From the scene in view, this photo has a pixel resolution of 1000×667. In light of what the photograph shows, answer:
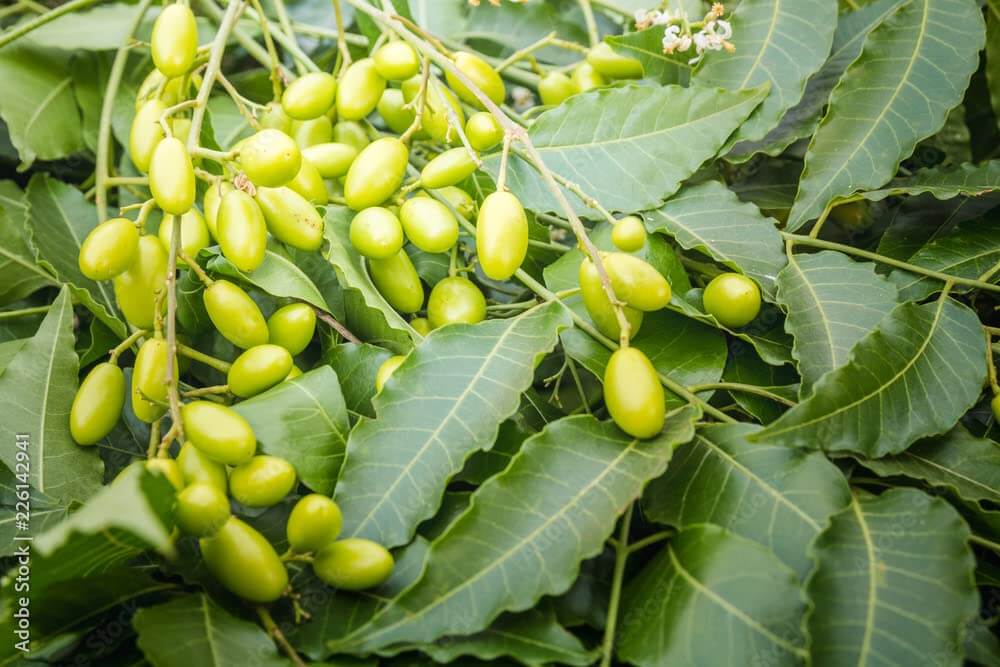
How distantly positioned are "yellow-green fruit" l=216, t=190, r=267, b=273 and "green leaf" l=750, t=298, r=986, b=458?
1.24 feet

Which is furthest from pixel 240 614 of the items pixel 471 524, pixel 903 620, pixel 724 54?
pixel 724 54

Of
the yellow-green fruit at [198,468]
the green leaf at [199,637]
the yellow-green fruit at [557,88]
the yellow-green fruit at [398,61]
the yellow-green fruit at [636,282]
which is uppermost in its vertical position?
the yellow-green fruit at [398,61]

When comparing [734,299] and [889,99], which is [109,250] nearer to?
[734,299]

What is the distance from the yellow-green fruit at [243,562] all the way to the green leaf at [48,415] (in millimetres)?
177

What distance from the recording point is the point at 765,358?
0.64 m

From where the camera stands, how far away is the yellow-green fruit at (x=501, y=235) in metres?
0.59

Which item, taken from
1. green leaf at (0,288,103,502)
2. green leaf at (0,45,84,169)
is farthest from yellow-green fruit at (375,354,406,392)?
green leaf at (0,45,84,169)

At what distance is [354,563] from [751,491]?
27 centimetres

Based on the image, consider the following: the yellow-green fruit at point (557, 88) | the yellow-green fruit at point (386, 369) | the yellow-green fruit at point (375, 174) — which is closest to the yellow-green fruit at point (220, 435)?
the yellow-green fruit at point (386, 369)

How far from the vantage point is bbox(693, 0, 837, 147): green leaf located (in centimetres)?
72

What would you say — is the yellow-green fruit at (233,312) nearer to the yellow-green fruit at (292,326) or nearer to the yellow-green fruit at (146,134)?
the yellow-green fruit at (292,326)

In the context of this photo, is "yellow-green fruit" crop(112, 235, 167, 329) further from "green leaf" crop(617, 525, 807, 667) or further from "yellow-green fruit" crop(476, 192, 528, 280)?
"green leaf" crop(617, 525, 807, 667)

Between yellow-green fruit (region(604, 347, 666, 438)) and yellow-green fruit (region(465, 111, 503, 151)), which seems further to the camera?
yellow-green fruit (region(465, 111, 503, 151))

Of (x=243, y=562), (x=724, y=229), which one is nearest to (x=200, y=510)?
(x=243, y=562)
